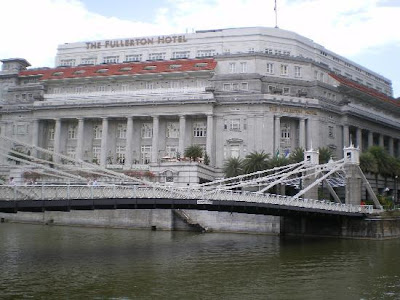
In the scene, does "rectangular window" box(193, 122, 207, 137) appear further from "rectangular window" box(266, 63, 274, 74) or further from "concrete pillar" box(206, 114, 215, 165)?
"rectangular window" box(266, 63, 274, 74)

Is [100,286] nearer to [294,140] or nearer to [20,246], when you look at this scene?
[20,246]

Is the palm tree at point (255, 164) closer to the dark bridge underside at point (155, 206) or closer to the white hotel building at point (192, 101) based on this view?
the white hotel building at point (192, 101)

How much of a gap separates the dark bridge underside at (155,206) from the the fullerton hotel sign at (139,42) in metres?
56.4

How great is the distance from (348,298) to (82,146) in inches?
2819

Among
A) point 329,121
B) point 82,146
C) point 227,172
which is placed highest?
point 329,121

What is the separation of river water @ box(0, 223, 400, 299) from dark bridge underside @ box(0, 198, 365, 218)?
11.7 ft

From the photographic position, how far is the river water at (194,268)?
25.7 metres

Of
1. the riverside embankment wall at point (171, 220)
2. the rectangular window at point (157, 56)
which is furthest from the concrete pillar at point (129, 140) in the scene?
the riverside embankment wall at point (171, 220)

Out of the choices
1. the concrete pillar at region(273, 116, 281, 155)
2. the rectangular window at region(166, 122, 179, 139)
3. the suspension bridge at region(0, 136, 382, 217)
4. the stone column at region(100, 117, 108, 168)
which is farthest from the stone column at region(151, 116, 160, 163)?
the suspension bridge at region(0, 136, 382, 217)

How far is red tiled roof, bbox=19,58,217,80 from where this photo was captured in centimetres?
8762

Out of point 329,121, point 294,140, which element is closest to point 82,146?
point 294,140

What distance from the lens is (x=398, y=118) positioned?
109875mm

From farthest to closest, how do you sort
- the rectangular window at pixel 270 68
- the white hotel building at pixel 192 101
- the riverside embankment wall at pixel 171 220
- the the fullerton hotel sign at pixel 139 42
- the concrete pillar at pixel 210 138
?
1. the the fullerton hotel sign at pixel 139 42
2. the rectangular window at pixel 270 68
3. the white hotel building at pixel 192 101
4. the concrete pillar at pixel 210 138
5. the riverside embankment wall at pixel 171 220

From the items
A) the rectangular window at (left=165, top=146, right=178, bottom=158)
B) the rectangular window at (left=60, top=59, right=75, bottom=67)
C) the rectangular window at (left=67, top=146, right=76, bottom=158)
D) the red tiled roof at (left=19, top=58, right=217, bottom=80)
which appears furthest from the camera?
the rectangular window at (left=60, top=59, right=75, bottom=67)
